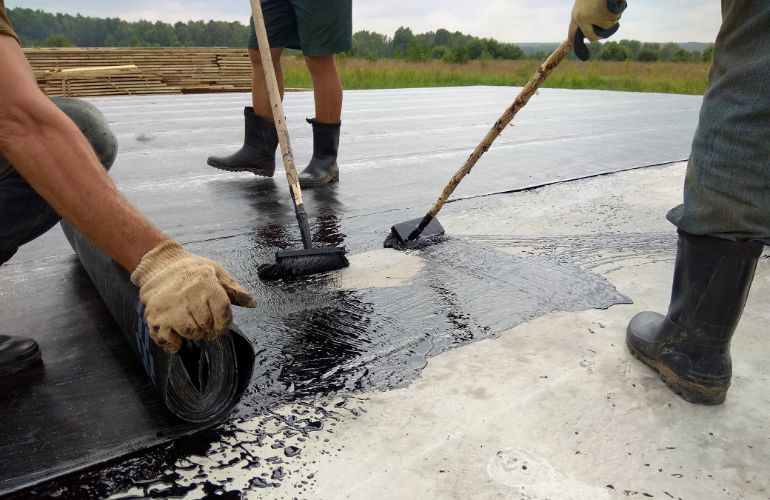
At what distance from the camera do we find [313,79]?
123 inches

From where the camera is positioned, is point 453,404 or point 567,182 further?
point 567,182

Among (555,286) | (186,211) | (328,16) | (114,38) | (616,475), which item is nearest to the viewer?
(616,475)

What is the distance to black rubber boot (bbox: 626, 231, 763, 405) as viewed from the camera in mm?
1221

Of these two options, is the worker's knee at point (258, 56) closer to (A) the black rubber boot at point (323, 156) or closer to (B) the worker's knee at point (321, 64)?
(B) the worker's knee at point (321, 64)

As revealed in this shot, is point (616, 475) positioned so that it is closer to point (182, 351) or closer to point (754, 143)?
point (754, 143)

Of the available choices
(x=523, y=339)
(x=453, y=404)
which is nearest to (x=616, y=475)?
(x=453, y=404)

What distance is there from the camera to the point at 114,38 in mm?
45469

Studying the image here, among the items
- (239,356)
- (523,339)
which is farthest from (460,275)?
(239,356)

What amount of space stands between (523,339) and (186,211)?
176cm

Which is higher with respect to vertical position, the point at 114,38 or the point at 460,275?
the point at 114,38

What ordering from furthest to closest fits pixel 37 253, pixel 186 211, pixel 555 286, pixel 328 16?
1. pixel 328 16
2. pixel 186 211
3. pixel 37 253
4. pixel 555 286

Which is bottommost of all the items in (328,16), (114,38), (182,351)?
(182,351)

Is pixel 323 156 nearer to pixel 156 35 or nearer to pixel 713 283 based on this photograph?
pixel 713 283

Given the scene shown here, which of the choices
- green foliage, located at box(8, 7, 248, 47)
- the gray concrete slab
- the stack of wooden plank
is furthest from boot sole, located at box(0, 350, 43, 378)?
green foliage, located at box(8, 7, 248, 47)
